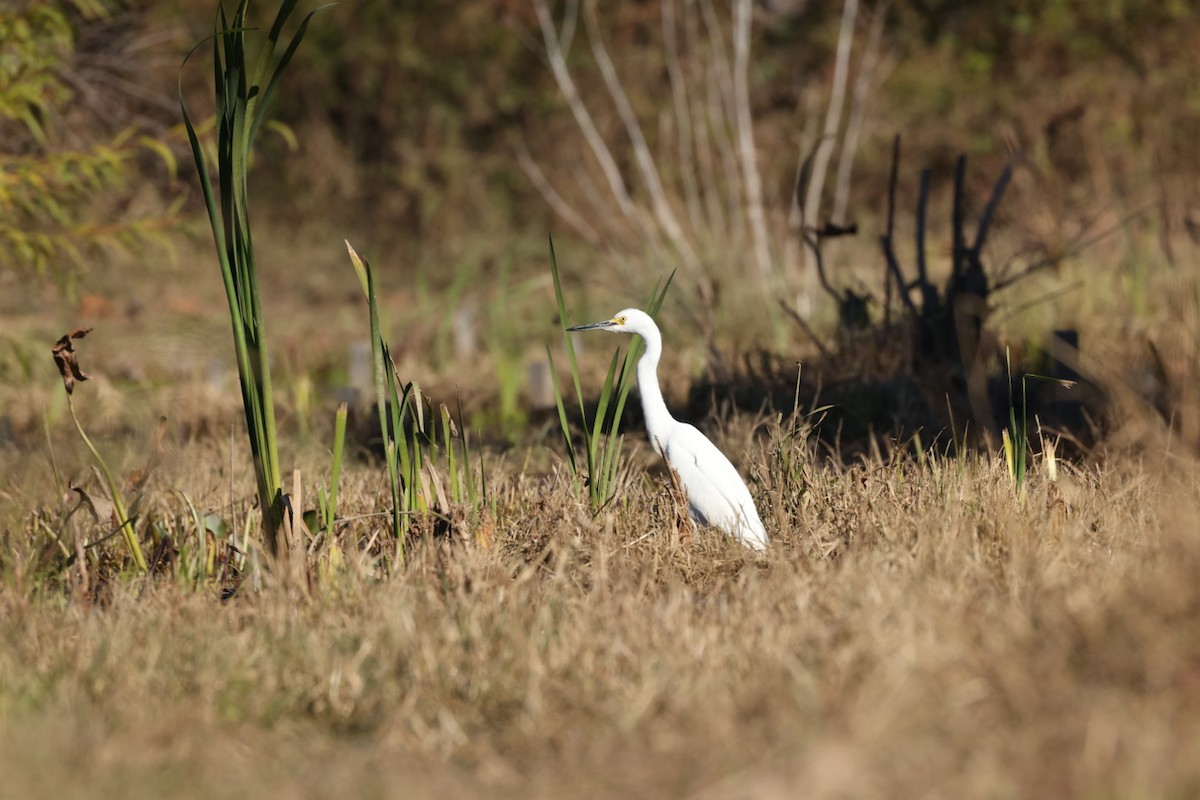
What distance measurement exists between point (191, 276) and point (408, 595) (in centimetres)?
901

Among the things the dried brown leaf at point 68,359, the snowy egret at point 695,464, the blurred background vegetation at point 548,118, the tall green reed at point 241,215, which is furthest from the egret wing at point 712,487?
the blurred background vegetation at point 548,118

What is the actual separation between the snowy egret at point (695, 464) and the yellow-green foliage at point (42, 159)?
3.09 meters

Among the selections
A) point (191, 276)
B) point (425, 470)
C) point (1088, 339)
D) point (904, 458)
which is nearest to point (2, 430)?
point (425, 470)

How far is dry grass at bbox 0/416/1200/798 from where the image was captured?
2.13 m

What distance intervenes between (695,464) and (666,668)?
106cm

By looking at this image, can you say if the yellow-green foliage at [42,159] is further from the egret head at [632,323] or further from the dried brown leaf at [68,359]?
the egret head at [632,323]

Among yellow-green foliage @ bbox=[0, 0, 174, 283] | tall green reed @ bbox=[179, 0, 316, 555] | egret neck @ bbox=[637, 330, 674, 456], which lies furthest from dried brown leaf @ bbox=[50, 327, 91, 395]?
yellow-green foliage @ bbox=[0, 0, 174, 283]

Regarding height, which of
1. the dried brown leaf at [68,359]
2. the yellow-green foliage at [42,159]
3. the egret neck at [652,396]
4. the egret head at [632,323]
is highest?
the yellow-green foliage at [42,159]

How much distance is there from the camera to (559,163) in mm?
12211

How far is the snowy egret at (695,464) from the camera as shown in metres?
3.45

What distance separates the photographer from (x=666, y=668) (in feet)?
8.41

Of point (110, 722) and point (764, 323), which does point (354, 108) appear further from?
point (110, 722)

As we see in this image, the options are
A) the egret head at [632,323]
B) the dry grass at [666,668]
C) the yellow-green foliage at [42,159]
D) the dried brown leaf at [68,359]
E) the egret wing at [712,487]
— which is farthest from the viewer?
the yellow-green foliage at [42,159]

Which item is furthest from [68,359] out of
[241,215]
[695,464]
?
[695,464]
